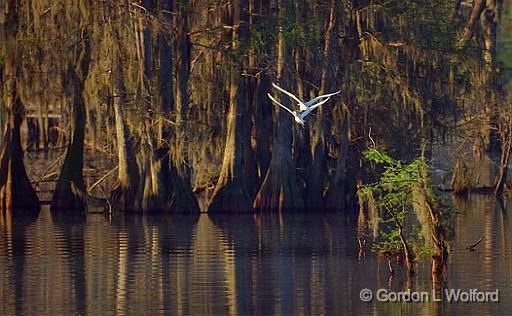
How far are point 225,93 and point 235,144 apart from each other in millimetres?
1545

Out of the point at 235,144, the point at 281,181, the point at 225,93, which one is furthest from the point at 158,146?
the point at 225,93

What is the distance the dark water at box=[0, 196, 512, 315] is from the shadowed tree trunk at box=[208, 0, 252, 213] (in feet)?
10.3

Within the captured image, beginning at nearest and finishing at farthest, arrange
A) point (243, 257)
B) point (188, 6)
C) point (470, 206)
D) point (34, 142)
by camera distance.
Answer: point (243, 257) < point (188, 6) < point (470, 206) < point (34, 142)

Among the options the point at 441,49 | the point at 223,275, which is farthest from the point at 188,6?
the point at 223,275

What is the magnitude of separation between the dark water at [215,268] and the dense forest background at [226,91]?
3140mm

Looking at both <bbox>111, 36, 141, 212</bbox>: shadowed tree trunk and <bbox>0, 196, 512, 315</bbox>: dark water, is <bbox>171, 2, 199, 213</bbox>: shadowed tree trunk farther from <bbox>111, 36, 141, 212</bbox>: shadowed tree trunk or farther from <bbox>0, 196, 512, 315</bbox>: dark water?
<bbox>0, 196, 512, 315</bbox>: dark water

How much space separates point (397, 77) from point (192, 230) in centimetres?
867

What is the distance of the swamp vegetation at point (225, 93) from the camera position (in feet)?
131

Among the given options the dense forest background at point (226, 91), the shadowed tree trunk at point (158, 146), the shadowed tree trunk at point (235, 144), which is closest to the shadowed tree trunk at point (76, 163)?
the dense forest background at point (226, 91)

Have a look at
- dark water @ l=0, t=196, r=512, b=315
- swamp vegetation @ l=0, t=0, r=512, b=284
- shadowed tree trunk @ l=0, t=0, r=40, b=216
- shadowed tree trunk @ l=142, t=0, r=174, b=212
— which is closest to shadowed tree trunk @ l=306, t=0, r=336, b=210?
swamp vegetation @ l=0, t=0, r=512, b=284

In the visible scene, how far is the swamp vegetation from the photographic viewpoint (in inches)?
1572

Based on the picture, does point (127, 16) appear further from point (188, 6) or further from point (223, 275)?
point (223, 275)

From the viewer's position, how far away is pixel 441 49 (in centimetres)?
4300

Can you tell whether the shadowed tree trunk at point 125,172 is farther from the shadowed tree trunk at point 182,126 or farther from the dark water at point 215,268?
the dark water at point 215,268
